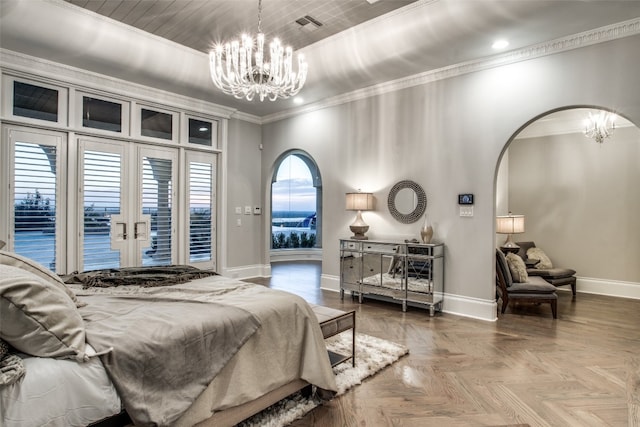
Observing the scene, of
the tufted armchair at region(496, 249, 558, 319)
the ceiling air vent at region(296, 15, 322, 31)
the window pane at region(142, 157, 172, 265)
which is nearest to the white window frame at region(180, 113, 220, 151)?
the window pane at region(142, 157, 172, 265)

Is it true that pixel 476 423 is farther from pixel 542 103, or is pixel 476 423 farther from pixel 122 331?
pixel 542 103

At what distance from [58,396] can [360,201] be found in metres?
4.09

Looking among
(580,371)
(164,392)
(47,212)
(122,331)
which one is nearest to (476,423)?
(580,371)

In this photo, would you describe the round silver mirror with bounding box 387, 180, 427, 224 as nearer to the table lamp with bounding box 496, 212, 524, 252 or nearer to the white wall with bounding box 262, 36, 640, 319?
the white wall with bounding box 262, 36, 640, 319

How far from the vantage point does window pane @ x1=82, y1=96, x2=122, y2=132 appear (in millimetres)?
A: 4664

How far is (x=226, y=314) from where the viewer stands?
1979 mm

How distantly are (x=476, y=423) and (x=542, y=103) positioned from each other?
3.28 metres

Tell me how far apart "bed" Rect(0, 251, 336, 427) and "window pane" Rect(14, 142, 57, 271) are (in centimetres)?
247

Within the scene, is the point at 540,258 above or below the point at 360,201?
below

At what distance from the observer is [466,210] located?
4.34 meters

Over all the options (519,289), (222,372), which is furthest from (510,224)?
(222,372)

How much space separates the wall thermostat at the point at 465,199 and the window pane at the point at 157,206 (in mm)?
4119

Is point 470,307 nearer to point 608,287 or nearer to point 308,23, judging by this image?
point 608,287

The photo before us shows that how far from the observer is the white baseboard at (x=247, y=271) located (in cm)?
622
